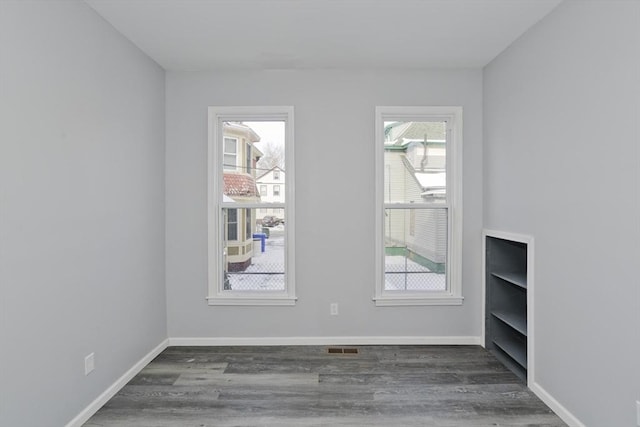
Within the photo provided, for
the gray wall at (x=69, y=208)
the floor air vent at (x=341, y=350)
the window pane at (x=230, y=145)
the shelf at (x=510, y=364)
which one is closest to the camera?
the gray wall at (x=69, y=208)

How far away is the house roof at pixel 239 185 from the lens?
3.42 m

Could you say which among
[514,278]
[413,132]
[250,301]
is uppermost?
[413,132]

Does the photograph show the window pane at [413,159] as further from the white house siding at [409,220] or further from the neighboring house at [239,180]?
the neighboring house at [239,180]

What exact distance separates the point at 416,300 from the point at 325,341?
A: 961mm

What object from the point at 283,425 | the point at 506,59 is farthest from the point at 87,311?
the point at 506,59

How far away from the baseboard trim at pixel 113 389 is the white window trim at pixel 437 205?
2.07m

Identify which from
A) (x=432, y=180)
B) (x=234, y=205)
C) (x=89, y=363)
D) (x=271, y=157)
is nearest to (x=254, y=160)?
(x=271, y=157)

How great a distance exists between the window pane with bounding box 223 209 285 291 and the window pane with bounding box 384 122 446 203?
120cm

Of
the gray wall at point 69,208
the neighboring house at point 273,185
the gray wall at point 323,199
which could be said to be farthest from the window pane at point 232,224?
the gray wall at point 69,208

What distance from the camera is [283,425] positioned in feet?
7.15

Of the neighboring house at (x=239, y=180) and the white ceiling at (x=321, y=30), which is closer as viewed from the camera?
the white ceiling at (x=321, y=30)

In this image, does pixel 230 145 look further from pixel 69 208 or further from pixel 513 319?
pixel 513 319

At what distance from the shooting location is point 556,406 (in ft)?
7.55

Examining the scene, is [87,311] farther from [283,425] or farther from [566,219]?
[566,219]
